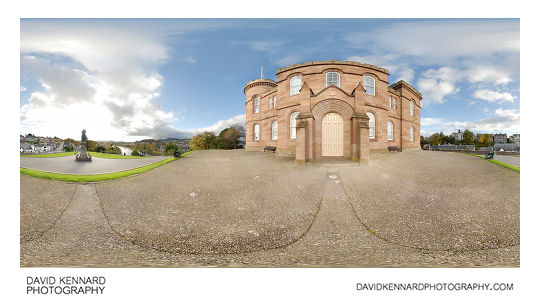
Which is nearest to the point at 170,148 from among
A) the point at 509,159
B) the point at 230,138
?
the point at 509,159

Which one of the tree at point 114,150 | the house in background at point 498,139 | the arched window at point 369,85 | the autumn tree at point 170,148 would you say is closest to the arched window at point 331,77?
the arched window at point 369,85

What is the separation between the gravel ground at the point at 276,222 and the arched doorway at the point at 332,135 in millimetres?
1600

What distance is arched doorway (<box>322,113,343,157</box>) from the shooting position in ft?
16.5

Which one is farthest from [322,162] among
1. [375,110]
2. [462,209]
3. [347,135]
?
[375,110]

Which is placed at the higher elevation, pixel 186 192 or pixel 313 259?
pixel 186 192

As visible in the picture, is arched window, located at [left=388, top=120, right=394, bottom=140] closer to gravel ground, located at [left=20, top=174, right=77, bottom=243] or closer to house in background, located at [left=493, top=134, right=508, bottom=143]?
house in background, located at [left=493, top=134, right=508, bottom=143]

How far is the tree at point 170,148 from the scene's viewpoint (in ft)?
11.9

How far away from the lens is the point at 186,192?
295 centimetres

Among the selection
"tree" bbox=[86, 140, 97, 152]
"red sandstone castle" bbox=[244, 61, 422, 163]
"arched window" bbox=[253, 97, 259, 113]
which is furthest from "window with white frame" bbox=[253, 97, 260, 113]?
"tree" bbox=[86, 140, 97, 152]

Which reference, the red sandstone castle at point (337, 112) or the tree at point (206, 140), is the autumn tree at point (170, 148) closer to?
the red sandstone castle at point (337, 112)

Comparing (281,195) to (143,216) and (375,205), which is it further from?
(143,216)

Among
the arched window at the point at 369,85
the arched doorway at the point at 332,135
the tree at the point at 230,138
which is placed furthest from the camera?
the tree at the point at 230,138

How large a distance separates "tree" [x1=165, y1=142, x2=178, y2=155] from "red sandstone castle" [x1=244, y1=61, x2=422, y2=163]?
319cm
